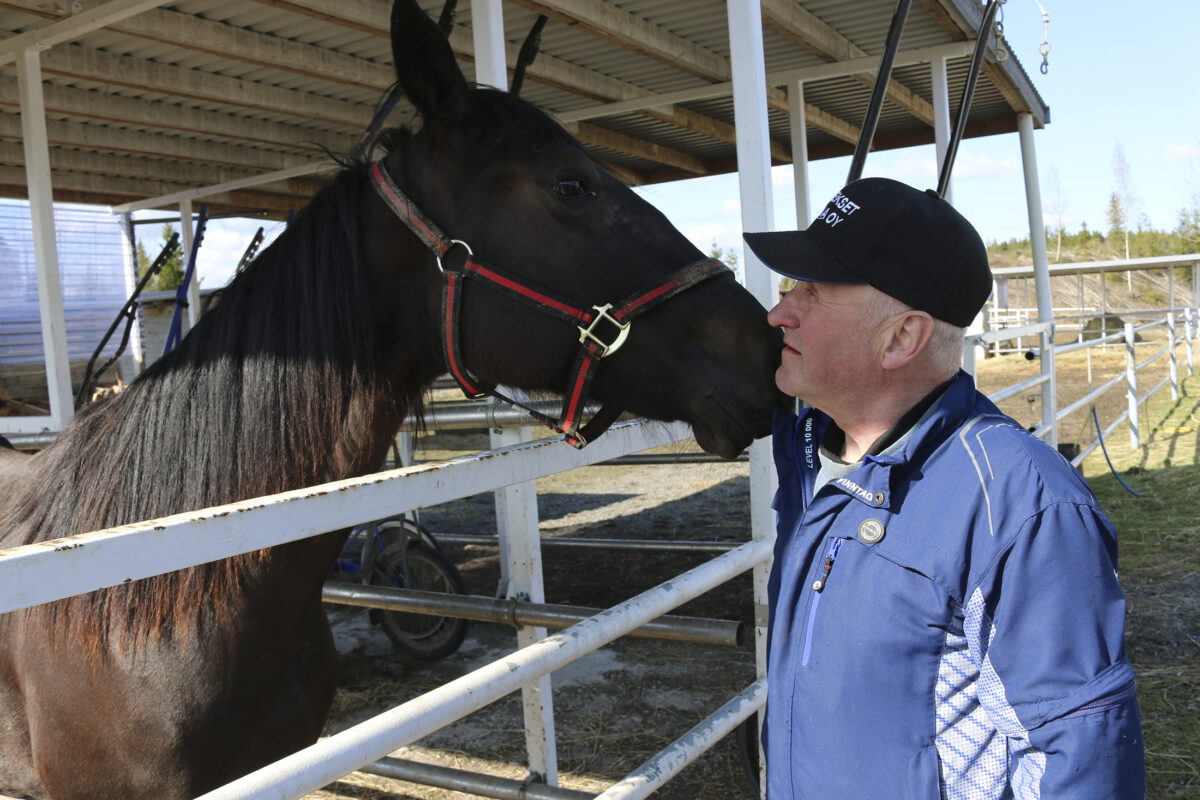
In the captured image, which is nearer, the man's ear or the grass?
the man's ear

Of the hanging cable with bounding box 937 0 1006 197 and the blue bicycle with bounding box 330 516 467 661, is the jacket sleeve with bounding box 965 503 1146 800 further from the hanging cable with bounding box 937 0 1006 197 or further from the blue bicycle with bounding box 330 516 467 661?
the blue bicycle with bounding box 330 516 467 661

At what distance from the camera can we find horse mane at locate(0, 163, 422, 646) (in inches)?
58.2

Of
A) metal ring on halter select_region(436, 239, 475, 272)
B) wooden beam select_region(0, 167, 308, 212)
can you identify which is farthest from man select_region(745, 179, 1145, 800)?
wooden beam select_region(0, 167, 308, 212)

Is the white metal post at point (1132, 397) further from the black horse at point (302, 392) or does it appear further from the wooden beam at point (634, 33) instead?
the black horse at point (302, 392)

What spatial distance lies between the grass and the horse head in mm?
2638

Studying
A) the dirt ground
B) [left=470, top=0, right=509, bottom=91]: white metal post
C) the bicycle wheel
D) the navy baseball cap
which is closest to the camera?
the navy baseball cap

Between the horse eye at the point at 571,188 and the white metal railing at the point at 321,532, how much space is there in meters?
0.48

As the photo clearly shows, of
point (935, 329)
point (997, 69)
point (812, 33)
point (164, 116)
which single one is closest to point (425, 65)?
point (935, 329)

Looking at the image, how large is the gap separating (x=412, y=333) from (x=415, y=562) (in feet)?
10.5

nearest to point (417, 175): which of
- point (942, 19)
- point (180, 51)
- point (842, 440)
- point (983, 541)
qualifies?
point (842, 440)

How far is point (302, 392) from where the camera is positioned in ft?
5.06

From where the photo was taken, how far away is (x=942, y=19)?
418 cm

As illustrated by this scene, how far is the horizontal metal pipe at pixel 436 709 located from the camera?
92cm

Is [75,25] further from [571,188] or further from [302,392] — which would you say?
[571,188]
